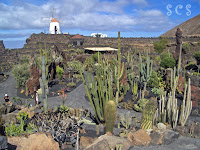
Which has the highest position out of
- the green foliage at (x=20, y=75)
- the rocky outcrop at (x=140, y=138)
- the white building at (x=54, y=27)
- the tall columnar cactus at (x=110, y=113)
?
the white building at (x=54, y=27)

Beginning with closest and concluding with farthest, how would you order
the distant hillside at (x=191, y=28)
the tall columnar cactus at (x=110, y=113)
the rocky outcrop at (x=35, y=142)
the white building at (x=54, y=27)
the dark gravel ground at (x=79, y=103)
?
the rocky outcrop at (x=35, y=142)
the dark gravel ground at (x=79, y=103)
the tall columnar cactus at (x=110, y=113)
the white building at (x=54, y=27)
the distant hillside at (x=191, y=28)

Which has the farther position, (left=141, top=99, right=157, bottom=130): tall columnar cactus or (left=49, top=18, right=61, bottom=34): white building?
(left=49, top=18, right=61, bottom=34): white building

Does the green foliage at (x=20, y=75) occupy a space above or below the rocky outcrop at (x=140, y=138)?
above

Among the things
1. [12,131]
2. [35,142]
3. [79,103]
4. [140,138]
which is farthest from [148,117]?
[79,103]

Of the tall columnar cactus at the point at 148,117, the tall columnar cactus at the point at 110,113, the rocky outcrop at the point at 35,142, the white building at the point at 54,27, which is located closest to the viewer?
the rocky outcrop at the point at 35,142

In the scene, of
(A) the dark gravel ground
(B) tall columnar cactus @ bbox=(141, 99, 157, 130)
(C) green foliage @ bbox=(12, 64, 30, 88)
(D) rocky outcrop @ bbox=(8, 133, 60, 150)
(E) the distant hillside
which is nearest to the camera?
(D) rocky outcrop @ bbox=(8, 133, 60, 150)

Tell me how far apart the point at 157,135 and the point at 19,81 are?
36.5 feet

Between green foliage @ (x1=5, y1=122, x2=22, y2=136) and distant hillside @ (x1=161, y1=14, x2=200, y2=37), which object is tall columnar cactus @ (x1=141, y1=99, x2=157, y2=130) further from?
distant hillside @ (x1=161, y1=14, x2=200, y2=37)

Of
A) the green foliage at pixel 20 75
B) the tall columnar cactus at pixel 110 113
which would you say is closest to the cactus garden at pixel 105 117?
the tall columnar cactus at pixel 110 113

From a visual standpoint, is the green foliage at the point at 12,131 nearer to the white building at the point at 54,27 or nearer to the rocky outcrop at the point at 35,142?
the rocky outcrop at the point at 35,142

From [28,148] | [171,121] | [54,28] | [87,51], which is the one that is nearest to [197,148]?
[171,121]

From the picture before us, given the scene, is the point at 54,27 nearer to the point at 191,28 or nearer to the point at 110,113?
the point at 110,113

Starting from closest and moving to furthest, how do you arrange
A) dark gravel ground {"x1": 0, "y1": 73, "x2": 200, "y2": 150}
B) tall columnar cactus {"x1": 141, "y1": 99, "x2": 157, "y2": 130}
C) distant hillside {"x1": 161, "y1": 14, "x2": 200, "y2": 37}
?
1. dark gravel ground {"x1": 0, "y1": 73, "x2": 200, "y2": 150}
2. tall columnar cactus {"x1": 141, "y1": 99, "x2": 157, "y2": 130}
3. distant hillside {"x1": 161, "y1": 14, "x2": 200, "y2": 37}

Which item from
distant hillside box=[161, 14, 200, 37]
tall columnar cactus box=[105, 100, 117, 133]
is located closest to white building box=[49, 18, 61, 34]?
distant hillside box=[161, 14, 200, 37]
